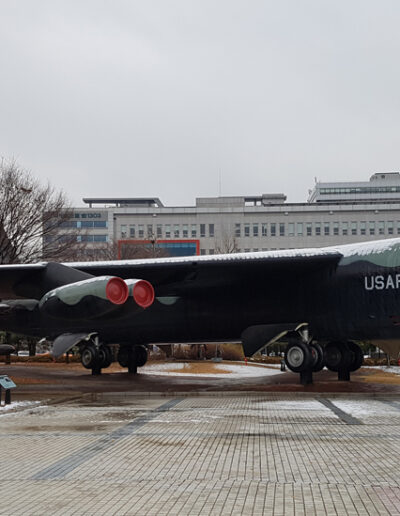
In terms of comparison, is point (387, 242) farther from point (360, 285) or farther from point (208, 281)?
point (208, 281)

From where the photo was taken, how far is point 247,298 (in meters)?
19.2

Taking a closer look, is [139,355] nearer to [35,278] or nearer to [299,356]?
[35,278]

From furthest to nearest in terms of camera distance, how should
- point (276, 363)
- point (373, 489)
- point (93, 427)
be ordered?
point (276, 363) < point (93, 427) < point (373, 489)

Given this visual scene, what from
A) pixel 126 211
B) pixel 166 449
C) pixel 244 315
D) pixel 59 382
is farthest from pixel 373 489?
pixel 126 211

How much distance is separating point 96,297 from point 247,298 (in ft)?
16.3

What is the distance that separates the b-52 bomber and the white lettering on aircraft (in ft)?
0.08

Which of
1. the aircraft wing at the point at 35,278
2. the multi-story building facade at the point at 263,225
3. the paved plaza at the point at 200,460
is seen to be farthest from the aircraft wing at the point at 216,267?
the multi-story building facade at the point at 263,225

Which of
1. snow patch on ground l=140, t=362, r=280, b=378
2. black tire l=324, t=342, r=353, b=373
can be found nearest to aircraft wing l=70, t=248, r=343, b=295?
black tire l=324, t=342, r=353, b=373

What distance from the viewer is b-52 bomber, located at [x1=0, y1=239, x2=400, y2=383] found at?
55.3ft

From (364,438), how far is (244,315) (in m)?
10.1

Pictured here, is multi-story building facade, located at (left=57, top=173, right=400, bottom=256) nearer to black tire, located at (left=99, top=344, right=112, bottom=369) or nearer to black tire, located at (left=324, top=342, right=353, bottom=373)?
black tire, located at (left=99, top=344, right=112, bottom=369)

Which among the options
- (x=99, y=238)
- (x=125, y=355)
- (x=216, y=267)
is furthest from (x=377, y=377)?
(x=99, y=238)

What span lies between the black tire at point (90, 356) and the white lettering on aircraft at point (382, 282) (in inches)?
426

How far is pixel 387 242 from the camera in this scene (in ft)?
58.3
